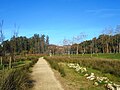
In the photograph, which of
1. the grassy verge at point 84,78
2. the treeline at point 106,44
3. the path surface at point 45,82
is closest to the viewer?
the path surface at point 45,82

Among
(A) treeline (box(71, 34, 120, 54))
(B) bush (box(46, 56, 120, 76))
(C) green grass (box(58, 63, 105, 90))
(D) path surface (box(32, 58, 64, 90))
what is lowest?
(C) green grass (box(58, 63, 105, 90))

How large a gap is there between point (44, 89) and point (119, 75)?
8.35 meters

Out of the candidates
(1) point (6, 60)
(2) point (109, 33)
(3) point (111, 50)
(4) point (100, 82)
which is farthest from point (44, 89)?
(3) point (111, 50)

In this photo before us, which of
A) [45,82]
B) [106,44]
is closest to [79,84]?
[45,82]

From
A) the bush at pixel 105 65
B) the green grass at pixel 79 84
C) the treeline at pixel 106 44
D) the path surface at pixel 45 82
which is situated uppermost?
the treeline at pixel 106 44

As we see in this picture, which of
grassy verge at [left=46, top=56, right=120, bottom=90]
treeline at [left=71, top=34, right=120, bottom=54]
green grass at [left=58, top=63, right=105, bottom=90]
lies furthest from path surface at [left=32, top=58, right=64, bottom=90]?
treeline at [left=71, top=34, right=120, bottom=54]

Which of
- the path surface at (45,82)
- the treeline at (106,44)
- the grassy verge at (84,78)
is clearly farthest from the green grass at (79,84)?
the treeline at (106,44)

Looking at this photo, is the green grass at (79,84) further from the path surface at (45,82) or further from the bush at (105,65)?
the bush at (105,65)

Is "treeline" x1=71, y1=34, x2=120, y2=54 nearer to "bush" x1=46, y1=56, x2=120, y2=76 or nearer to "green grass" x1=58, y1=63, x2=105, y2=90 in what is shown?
"bush" x1=46, y1=56, x2=120, y2=76

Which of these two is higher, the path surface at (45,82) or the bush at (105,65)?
the bush at (105,65)

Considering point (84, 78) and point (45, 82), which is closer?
point (45, 82)

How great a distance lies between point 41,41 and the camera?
12825cm

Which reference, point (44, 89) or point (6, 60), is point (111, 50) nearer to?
point (6, 60)

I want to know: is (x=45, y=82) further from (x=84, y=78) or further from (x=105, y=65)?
(x=105, y=65)
